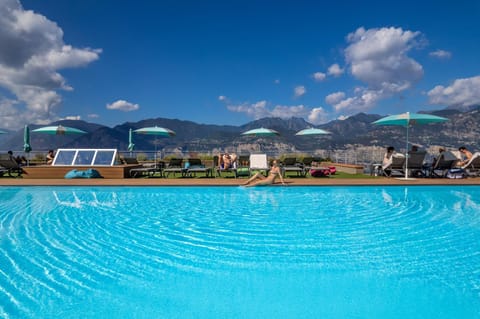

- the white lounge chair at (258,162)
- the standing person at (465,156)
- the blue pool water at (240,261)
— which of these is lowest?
the blue pool water at (240,261)

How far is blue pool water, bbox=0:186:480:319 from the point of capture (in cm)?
231

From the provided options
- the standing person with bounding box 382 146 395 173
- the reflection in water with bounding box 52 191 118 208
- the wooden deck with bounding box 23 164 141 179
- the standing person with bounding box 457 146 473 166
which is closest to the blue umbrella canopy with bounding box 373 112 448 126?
the standing person with bounding box 382 146 395 173

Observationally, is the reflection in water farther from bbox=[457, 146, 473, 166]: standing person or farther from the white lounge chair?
bbox=[457, 146, 473, 166]: standing person

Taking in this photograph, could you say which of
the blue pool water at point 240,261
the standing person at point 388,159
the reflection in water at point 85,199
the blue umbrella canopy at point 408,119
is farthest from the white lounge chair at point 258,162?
the reflection in water at point 85,199

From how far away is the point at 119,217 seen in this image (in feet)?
17.1

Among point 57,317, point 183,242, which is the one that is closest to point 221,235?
point 183,242

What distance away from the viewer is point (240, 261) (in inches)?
126

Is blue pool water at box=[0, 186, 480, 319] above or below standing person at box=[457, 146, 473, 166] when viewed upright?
below

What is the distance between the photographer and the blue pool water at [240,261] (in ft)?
7.59

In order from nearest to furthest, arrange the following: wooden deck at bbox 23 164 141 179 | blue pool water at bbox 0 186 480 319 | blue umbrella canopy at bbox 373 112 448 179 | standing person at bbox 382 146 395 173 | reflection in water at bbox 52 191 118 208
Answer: blue pool water at bbox 0 186 480 319, reflection in water at bbox 52 191 118 208, blue umbrella canopy at bbox 373 112 448 179, wooden deck at bbox 23 164 141 179, standing person at bbox 382 146 395 173

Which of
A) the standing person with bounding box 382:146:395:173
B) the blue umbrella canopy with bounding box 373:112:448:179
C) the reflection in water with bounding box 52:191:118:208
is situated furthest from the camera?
the standing person with bounding box 382:146:395:173

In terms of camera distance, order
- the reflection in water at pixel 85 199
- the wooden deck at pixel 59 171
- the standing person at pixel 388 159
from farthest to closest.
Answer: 1. the standing person at pixel 388 159
2. the wooden deck at pixel 59 171
3. the reflection in water at pixel 85 199

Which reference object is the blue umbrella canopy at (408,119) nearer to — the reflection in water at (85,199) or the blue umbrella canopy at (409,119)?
the blue umbrella canopy at (409,119)

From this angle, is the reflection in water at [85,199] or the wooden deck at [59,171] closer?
the reflection in water at [85,199]
